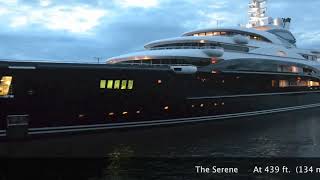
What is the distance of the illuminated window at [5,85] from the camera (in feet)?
62.0

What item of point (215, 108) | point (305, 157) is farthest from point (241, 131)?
point (305, 157)

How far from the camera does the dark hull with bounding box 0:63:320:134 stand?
19.5m

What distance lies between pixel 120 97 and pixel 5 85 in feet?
18.7

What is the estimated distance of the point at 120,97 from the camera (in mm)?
22312

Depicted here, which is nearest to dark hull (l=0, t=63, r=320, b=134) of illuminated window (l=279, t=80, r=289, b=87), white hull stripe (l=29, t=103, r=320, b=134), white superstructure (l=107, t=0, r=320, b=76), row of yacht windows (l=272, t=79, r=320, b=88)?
white hull stripe (l=29, t=103, r=320, b=134)

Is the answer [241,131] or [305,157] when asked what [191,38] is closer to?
[241,131]

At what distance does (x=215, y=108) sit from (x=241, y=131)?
218cm

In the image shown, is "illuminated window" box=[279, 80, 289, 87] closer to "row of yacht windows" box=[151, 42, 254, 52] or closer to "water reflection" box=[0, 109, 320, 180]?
"row of yacht windows" box=[151, 42, 254, 52]

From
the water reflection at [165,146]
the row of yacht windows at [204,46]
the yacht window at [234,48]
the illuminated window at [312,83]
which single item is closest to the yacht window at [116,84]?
the water reflection at [165,146]

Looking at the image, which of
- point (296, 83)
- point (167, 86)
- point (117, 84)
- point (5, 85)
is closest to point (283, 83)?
point (296, 83)

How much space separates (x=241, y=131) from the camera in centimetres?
2628

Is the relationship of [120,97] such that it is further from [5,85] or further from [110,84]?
[5,85]

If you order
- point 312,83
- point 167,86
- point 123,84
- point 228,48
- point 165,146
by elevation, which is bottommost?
point 165,146

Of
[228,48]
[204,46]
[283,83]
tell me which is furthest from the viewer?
[283,83]
